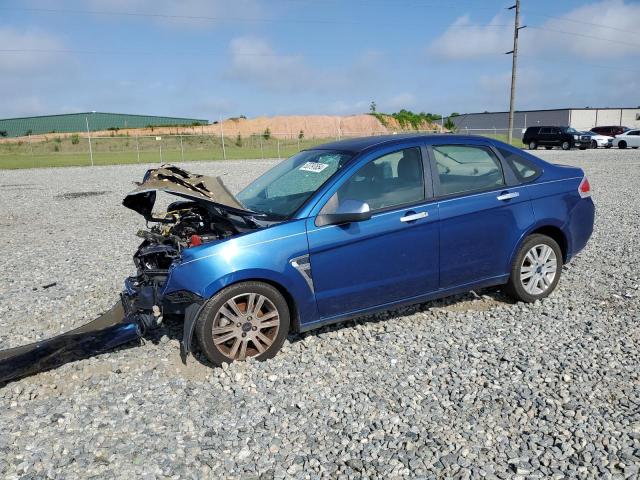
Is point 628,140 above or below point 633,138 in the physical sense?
below

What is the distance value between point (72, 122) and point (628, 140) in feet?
191

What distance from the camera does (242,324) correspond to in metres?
4.23

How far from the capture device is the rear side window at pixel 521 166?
535cm

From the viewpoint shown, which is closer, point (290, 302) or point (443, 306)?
point (290, 302)

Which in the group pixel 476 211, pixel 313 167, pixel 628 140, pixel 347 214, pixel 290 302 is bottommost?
pixel 290 302

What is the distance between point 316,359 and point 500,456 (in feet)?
5.61

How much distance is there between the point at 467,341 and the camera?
185 inches

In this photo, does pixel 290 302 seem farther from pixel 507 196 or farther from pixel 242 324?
pixel 507 196

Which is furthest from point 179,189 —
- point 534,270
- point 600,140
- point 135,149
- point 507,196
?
point 135,149

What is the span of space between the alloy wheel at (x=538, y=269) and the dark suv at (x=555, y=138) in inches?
1408

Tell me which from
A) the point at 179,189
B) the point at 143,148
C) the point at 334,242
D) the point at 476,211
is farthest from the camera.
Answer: the point at 143,148

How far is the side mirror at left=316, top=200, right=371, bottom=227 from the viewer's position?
13.9 feet

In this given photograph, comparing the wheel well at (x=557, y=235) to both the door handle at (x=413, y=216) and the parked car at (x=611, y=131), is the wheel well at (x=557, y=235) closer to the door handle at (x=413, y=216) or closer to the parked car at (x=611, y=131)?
the door handle at (x=413, y=216)

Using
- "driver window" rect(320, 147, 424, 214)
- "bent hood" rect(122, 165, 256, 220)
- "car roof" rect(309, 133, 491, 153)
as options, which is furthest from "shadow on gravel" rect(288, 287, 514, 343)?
"car roof" rect(309, 133, 491, 153)
